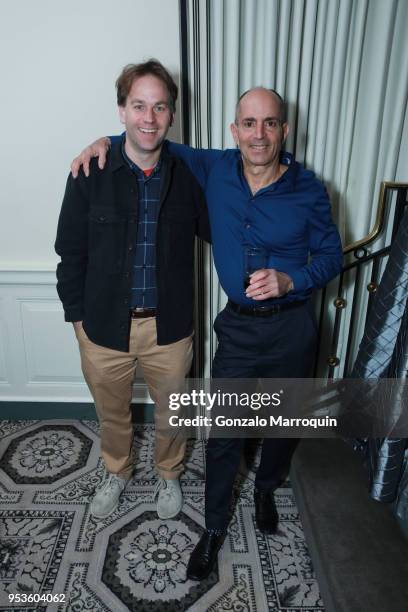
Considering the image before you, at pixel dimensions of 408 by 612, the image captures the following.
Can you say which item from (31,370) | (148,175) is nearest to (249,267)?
(148,175)

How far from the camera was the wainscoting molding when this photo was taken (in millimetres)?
2418

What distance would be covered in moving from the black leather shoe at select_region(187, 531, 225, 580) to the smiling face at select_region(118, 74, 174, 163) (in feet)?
4.71

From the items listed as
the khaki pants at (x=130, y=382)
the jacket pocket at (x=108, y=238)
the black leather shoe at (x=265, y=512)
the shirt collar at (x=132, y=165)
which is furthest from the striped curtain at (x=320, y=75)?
the black leather shoe at (x=265, y=512)

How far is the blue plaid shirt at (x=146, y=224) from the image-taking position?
1.73m

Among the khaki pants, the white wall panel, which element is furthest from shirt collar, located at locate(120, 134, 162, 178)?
the white wall panel

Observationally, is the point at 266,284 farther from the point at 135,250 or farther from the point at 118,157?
the point at 118,157

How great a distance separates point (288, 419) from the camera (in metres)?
2.25

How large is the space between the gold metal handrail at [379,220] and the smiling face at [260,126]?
0.63m

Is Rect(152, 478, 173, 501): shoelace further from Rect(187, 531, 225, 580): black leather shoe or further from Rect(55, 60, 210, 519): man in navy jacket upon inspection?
Rect(55, 60, 210, 519): man in navy jacket

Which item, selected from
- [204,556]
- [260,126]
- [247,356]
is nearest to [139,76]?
[260,126]

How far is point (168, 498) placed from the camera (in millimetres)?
2096

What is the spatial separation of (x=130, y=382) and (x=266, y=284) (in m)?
0.77

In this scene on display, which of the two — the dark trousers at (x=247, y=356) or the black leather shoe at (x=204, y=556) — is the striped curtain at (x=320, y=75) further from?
the black leather shoe at (x=204, y=556)

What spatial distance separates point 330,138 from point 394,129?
270mm
